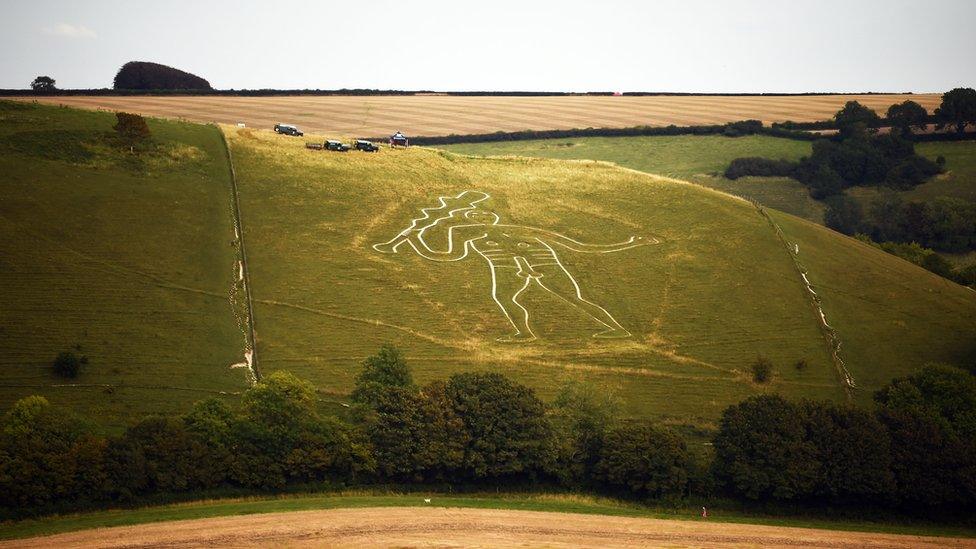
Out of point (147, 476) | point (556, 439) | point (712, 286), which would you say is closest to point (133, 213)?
point (147, 476)

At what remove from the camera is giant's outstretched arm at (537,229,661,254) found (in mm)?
86250

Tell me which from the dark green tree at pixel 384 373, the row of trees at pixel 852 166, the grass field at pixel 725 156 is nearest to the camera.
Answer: the dark green tree at pixel 384 373

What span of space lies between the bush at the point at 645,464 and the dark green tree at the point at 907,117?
104499 mm

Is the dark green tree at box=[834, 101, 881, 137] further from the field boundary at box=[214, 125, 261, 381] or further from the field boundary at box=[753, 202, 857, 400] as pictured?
the field boundary at box=[214, 125, 261, 381]

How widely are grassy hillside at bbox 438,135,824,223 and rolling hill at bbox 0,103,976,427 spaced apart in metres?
31.2

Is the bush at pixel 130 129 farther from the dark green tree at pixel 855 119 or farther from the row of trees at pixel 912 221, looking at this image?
the dark green tree at pixel 855 119

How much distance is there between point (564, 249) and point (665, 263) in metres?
8.39

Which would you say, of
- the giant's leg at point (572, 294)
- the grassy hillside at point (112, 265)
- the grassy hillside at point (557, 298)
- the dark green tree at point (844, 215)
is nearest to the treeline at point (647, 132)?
the dark green tree at point (844, 215)

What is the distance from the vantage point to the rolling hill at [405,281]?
66.6m

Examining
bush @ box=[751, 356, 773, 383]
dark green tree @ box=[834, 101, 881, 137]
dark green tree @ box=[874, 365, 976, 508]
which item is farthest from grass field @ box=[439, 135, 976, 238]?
dark green tree @ box=[874, 365, 976, 508]

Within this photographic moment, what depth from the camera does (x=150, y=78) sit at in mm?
123312

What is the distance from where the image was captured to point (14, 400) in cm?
5816

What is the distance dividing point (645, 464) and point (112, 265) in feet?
129

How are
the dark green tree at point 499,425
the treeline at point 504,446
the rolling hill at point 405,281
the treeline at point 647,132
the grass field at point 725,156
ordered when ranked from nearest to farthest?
1. the treeline at point 504,446
2. the dark green tree at point 499,425
3. the rolling hill at point 405,281
4. the grass field at point 725,156
5. the treeline at point 647,132
